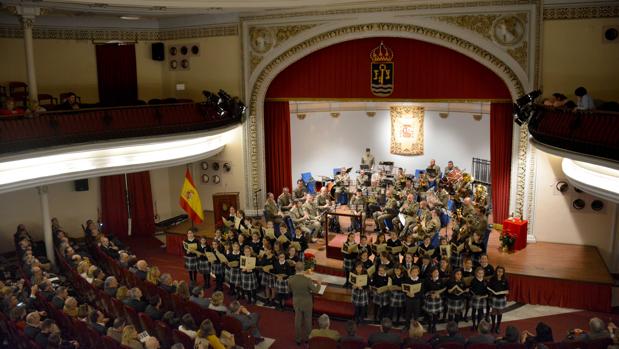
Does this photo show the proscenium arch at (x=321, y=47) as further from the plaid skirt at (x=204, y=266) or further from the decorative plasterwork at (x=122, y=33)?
the plaid skirt at (x=204, y=266)

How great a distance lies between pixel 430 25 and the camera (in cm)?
1477

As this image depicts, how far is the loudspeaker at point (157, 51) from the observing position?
58.7 ft

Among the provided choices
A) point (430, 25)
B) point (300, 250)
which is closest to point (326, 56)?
point (430, 25)

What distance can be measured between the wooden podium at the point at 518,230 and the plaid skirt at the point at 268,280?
5.94m

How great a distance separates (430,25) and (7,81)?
1128 centimetres

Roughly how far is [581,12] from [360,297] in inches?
323

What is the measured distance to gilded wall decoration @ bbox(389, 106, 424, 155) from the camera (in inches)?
792

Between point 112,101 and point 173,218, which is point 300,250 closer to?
point 173,218

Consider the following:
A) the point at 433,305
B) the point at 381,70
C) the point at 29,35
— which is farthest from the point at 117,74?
the point at 433,305

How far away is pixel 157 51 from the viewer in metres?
17.9

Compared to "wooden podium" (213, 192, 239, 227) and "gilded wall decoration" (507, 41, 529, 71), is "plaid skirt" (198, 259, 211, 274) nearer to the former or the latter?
"wooden podium" (213, 192, 239, 227)

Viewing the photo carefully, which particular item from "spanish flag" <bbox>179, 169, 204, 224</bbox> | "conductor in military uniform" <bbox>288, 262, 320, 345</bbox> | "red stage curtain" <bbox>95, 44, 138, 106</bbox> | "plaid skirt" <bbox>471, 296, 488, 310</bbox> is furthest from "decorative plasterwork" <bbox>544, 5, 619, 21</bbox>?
"red stage curtain" <bbox>95, 44, 138, 106</bbox>

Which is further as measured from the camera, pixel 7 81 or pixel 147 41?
pixel 147 41

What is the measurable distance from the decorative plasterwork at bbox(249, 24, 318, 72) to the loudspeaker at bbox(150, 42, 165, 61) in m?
3.03
